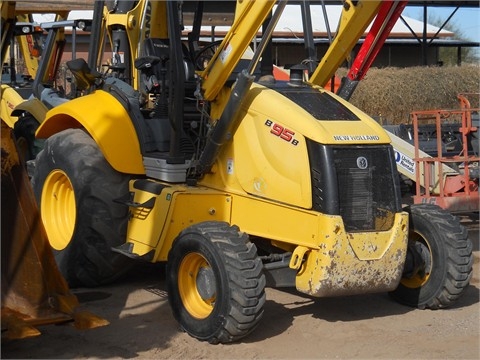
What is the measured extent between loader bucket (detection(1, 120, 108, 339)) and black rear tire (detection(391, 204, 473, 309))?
2.58 meters

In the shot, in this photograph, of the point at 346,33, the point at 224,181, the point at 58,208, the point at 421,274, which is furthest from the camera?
the point at 58,208

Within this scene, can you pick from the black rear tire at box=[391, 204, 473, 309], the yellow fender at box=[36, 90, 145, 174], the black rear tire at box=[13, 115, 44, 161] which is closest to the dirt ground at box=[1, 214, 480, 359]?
the black rear tire at box=[391, 204, 473, 309]

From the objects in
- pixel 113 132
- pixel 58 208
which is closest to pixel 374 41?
pixel 113 132

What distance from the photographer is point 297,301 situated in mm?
6941

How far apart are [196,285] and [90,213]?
1349 millimetres

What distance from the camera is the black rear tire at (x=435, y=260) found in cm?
657

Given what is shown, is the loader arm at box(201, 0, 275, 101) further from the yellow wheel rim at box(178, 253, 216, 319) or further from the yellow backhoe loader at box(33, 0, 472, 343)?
the yellow wheel rim at box(178, 253, 216, 319)

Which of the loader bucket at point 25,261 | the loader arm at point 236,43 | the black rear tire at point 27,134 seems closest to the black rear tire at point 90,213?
the loader arm at point 236,43

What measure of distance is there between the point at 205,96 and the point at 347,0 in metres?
1.42

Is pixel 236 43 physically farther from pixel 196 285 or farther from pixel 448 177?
pixel 448 177

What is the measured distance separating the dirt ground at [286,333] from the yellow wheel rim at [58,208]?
65 centimetres

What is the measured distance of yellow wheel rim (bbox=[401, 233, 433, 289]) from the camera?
6754mm

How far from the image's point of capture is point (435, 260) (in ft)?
21.9

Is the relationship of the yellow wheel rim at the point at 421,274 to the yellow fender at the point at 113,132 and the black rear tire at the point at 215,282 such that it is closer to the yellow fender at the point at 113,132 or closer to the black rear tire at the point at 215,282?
the black rear tire at the point at 215,282
